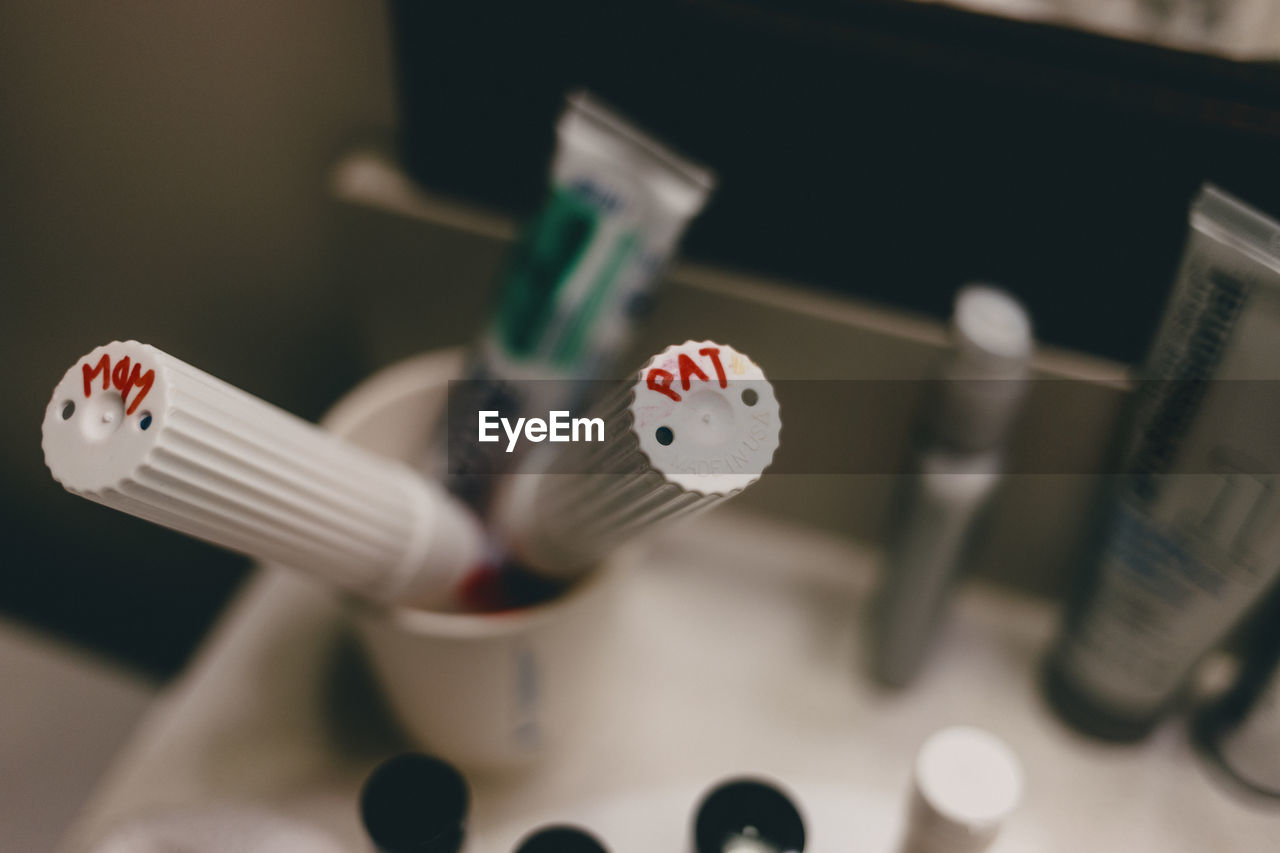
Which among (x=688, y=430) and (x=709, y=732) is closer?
(x=688, y=430)

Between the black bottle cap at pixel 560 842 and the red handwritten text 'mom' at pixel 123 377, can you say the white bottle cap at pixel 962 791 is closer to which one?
the black bottle cap at pixel 560 842

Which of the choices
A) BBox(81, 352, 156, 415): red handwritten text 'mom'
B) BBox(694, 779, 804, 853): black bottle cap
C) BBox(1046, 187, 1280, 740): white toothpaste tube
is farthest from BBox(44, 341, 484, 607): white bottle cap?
BBox(1046, 187, 1280, 740): white toothpaste tube

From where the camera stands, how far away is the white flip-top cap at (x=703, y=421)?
182mm

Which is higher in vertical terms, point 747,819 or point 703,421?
point 703,421

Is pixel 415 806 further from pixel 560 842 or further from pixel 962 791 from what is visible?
pixel 962 791

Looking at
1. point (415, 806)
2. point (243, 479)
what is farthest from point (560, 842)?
point (243, 479)

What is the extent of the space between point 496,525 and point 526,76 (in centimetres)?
16

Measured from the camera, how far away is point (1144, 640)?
313mm

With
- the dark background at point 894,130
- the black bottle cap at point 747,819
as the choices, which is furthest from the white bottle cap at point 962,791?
the dark background at point 894,130

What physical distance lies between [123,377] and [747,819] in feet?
0.64

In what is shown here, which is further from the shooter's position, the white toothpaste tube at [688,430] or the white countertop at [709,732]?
the white countertop at [709,732]

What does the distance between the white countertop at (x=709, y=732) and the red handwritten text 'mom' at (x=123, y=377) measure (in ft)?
0.50

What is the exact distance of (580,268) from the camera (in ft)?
1.00

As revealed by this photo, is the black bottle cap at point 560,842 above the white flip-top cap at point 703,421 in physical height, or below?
below
